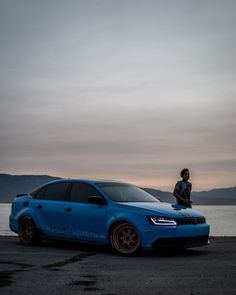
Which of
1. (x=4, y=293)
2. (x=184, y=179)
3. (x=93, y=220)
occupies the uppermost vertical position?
(x=184, y=179)

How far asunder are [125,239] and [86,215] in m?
1.13

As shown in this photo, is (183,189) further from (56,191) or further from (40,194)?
Result: (40,194)

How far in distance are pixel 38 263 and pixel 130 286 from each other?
2.79m

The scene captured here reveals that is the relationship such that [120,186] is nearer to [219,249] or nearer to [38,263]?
[219,249]

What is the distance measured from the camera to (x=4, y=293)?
6504 mm

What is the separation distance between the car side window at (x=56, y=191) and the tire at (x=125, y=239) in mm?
1933

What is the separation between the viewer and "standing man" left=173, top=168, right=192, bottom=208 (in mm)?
13875

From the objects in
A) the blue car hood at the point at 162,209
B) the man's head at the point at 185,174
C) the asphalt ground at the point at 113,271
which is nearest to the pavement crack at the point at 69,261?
the asphalt ground at the point at 113,271

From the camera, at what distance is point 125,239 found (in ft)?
36.2

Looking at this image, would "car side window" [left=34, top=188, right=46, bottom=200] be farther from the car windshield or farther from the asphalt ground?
the car windshield

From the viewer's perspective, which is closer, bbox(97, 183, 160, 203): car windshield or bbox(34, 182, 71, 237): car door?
bbox(97, 183, 160, 203): car windshield

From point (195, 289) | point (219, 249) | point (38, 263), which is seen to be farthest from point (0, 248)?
point (195, 289)

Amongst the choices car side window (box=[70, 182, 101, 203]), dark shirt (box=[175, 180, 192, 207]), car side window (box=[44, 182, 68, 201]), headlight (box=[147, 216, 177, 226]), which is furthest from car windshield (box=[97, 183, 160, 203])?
dark shirt (box=[175, 180, 192, 207])

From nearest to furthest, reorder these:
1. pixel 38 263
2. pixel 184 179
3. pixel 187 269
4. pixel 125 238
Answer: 1. pixel 187 269
2. pixel 38 263
3. pixel 125 238
4. pixel 184 179
